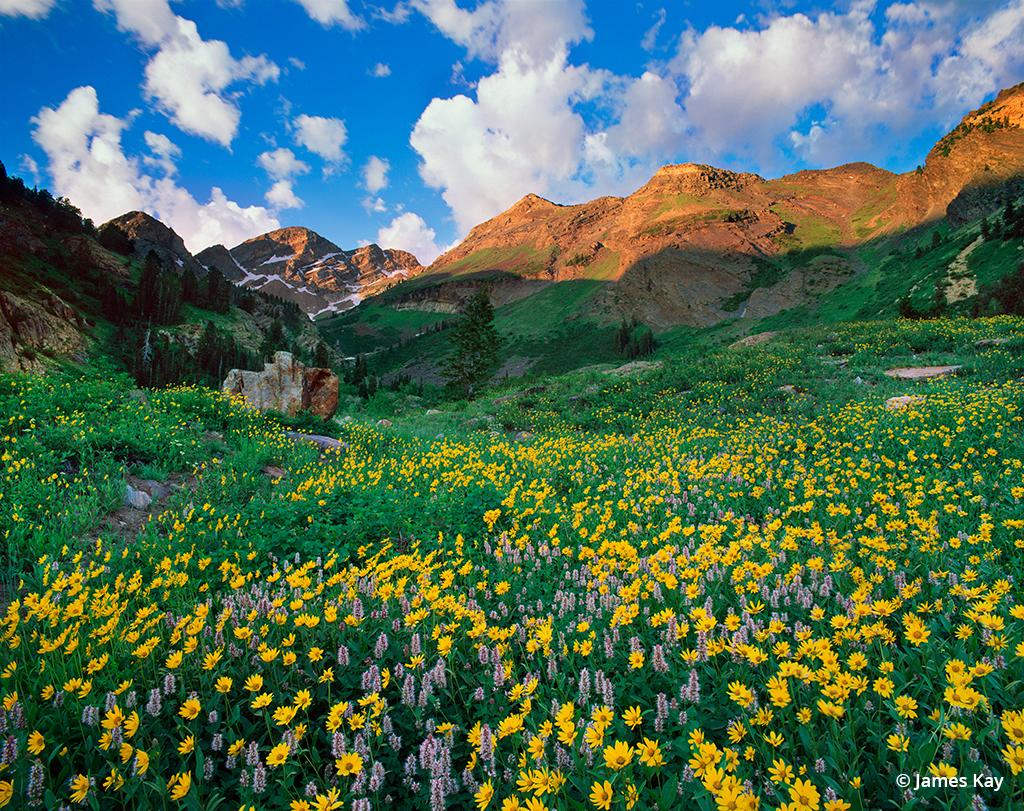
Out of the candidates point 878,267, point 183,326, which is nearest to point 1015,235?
point 878,267

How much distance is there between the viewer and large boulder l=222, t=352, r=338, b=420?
15.0 metres

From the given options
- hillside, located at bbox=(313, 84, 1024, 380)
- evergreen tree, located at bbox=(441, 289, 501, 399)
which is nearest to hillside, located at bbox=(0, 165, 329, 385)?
evergreen tree, located at bbox=(441, 289, 501, 399)

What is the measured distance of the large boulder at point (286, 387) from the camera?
15019mm

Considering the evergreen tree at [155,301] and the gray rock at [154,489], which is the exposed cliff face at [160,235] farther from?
the gray rock at [154,489]

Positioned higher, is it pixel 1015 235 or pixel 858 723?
pixel 1015 235

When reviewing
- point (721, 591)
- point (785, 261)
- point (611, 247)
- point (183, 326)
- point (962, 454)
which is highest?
point (611, 247)

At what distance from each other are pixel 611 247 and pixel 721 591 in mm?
165426

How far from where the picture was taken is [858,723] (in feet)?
6.66

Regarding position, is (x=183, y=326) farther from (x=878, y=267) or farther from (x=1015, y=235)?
(x=878, y=267)

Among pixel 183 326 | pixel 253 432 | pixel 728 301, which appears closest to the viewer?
pixel 253 432

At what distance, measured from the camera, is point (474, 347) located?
1444 inches

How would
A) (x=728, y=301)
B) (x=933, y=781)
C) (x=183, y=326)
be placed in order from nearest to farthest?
(x=933, y=781), (x=183, y=326), (x=728, y=301)

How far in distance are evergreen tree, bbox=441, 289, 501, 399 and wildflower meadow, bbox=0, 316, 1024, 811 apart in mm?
30133

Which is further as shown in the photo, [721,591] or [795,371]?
[795,371]
